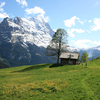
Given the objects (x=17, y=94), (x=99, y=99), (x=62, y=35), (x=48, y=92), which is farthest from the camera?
(x=62, y=35)

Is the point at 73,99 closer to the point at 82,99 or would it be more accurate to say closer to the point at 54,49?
the point at 82,99

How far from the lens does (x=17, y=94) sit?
56.0ft

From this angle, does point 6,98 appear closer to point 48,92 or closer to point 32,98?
point 32,98

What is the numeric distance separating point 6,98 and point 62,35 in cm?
5337

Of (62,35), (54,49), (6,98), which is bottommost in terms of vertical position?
(6,98)

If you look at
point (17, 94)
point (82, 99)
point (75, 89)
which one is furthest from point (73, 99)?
point (17, 94)

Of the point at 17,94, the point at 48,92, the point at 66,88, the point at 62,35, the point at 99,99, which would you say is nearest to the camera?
the point at 99,99

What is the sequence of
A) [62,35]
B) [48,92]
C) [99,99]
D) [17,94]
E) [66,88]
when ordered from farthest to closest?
[62,35] < [66,88] < [48,92] < [17,94] < [99,99]

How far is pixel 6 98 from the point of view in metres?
15.9

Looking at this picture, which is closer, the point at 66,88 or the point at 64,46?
the point at 66,88

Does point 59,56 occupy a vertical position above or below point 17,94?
above

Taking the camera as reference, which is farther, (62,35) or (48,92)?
(62,35)

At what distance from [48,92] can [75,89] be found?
5126 mm

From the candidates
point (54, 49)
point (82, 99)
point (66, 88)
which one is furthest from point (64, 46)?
point (82, 99)
